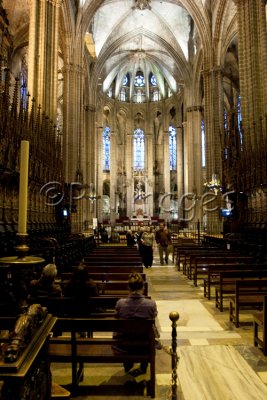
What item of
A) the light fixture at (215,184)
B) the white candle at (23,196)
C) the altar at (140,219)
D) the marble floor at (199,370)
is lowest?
the marble floor at (199,370)

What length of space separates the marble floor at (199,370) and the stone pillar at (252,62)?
10.9 m

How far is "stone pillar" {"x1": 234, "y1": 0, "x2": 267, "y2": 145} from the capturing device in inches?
566

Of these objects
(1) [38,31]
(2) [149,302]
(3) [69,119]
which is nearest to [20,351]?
(2) [149,302]

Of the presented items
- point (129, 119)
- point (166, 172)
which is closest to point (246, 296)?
point (166, 172)

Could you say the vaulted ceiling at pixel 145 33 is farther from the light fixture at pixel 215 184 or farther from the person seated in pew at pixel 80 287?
the person seated in pew at pixel 80 287

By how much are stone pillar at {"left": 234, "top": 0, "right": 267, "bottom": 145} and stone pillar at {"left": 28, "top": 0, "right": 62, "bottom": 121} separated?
8245 millimetres

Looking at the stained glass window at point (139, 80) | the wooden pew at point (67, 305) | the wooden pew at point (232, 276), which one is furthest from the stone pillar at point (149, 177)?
the wooden pew at point (67, 305)

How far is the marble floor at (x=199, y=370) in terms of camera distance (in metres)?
2.94

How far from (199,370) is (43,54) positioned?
43.6 ft

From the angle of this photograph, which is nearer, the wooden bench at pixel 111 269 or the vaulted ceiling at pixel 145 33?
the wooden bench at pixel 111 269

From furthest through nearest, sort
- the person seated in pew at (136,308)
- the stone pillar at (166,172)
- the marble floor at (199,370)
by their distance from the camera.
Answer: the stone pillar at (166,172), the person seated in pew at (136,308), the marble floor at (199,370)

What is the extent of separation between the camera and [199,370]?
137 inches

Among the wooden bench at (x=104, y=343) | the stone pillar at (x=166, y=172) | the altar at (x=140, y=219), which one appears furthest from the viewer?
the stone pillar at (x=166, y=172)

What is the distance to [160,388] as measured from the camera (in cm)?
305
